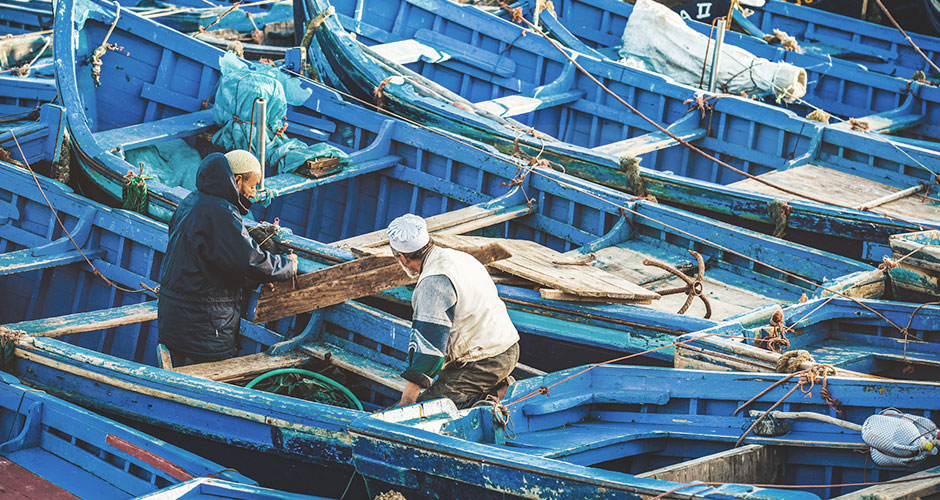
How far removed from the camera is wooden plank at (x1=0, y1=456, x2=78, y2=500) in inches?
214

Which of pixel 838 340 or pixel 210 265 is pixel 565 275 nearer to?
pixel 838 340

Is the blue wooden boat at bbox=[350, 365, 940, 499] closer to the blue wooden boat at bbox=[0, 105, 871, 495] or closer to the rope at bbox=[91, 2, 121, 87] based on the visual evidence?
the blue wooden boat at bbox=[0, 105, 871, 495]

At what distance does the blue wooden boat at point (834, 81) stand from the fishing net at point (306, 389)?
18.7 ft

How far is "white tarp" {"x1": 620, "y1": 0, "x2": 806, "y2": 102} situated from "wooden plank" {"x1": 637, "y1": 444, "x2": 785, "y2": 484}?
6131 millimetres

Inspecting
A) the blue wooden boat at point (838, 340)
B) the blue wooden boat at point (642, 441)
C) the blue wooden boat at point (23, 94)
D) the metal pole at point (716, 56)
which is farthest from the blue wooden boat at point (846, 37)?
the blue wooden boat at point (642, 441)

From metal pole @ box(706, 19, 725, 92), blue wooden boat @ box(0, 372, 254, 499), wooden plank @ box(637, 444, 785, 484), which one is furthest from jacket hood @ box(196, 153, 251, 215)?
metal pole @ box(706, 19, 725, 92)

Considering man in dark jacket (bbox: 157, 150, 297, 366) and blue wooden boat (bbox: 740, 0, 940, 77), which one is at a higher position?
blue wooden boat (bbox: 740, 0, 940, 77)

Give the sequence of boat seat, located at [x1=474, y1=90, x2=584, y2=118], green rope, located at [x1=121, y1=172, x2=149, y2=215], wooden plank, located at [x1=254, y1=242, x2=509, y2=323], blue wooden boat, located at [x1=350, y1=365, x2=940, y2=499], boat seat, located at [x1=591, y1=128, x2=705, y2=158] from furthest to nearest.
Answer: boat seat, located at [x1=474, y1=90, x2=584, y2=118], boat seat, located at [x1=591, y1=128, x2=705, y2=158], green rope, located at [x1=121, y1=172, x2=149, y2=215], wooden plank, located at [x1=254, y1=242, x2=509, y2=323], blue wooden boat, located at [x1=350, y1=365, x2=940, y2=499]

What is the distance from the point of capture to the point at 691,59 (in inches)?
449

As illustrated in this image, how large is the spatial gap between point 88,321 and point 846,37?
10.2 m

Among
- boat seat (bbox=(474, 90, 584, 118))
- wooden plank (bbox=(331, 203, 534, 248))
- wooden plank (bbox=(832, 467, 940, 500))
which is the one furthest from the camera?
boat seat (bbox=(474, 90, 584, 118))

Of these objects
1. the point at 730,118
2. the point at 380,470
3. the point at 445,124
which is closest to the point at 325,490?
the point at 380,470

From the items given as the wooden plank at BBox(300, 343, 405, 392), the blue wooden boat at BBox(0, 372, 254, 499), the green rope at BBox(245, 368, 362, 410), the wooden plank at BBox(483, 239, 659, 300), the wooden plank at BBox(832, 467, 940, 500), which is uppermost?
the wooden plank at BBox(832, 467, 940, 500)

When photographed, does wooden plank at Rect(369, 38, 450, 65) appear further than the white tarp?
Yes
